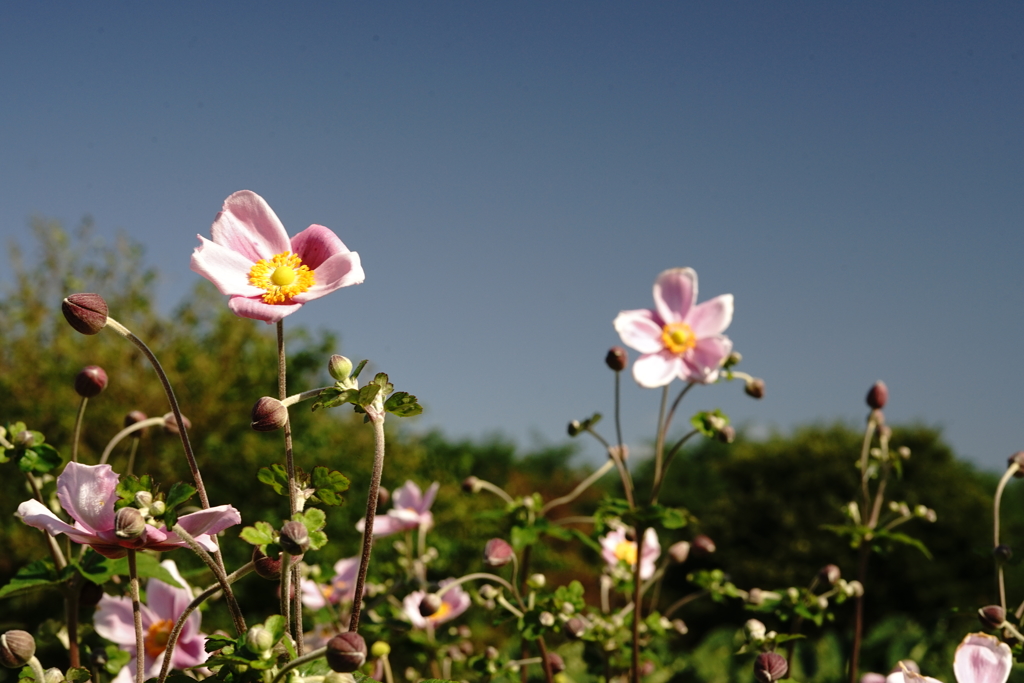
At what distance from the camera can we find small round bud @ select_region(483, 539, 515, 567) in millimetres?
1598

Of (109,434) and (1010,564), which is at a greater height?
(1010,564)

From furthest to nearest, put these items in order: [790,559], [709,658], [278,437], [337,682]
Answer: [790,559] < [278,437] < [709,658] < [337,682]

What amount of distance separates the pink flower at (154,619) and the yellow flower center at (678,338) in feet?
3.22

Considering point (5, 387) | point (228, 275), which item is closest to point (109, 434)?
point (5, 387)

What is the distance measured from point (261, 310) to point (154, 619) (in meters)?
0.72

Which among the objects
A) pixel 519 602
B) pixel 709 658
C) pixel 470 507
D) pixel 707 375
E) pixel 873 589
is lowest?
pixel 873 589

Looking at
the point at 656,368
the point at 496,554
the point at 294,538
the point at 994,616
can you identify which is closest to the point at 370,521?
the point at 294,538

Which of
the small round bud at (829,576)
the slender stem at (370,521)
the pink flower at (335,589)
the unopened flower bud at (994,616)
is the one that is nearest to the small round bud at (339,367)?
the slender stem at (370,521)

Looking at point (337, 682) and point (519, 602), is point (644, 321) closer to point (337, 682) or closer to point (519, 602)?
point (519, 602)

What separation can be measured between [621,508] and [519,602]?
0.97 ft

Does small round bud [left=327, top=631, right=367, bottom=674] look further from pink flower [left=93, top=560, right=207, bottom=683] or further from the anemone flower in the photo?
the anemone flower

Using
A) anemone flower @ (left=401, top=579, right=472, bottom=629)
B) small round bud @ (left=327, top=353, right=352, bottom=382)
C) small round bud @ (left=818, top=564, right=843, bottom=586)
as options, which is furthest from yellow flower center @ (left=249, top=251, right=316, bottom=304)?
small round bud @ (left=818, top=564, right=843, bottom=586)

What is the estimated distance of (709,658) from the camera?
17.1 feet

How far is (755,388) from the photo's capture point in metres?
1.72
